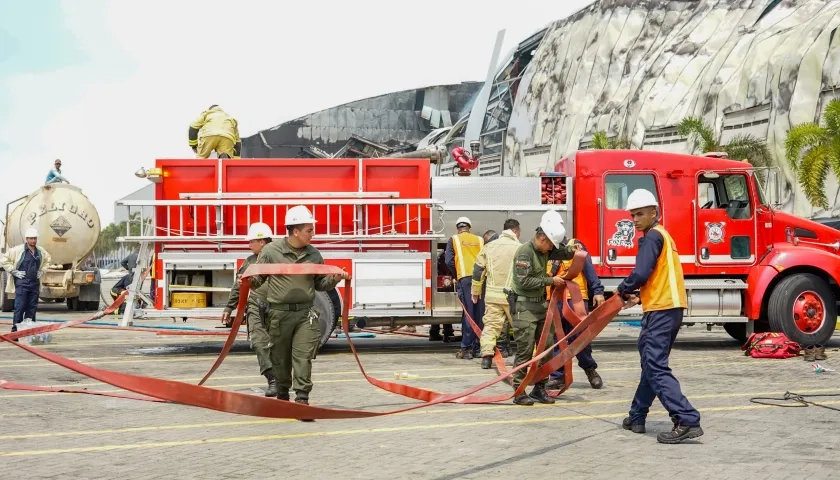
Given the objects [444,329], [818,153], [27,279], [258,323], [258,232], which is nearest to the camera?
[258,323]

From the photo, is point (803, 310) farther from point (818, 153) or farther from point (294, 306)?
point (818, 153)

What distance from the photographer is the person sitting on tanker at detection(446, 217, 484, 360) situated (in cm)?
1296

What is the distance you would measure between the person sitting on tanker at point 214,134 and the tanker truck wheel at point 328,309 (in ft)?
9.62

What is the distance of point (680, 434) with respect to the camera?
6934mm

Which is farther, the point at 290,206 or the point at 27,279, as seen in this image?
the point at 27,279

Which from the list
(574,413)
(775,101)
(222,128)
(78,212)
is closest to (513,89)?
(775,101)

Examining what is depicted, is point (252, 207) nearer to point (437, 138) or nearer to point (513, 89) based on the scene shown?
point (513, 89)

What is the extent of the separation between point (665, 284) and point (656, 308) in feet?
0.66

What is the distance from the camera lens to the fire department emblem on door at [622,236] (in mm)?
13828

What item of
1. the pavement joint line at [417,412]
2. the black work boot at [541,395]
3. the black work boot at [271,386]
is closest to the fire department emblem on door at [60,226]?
the black work boot at [271,386]

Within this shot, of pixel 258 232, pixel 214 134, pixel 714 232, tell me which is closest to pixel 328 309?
pixel 258 232

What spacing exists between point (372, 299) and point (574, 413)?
16.8 ft

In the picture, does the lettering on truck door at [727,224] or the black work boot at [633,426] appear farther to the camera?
the lettering on truck door at [727,224]

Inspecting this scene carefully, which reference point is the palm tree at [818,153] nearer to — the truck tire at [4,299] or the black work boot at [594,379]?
the black work boot at [594,379]
